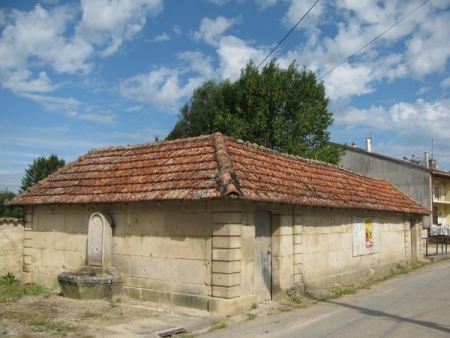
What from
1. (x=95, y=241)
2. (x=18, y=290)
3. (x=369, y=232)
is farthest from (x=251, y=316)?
(x=369, y=232)

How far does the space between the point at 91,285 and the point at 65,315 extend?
57.7 inches

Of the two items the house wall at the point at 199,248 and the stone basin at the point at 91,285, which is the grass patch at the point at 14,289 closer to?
the house wall at the point at 199,248

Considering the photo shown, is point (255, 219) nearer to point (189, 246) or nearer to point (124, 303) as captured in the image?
point (189, 246)

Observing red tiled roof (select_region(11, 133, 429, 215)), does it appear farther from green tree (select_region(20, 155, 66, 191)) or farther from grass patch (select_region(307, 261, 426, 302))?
green tree (select_region(20, 155, 66, 191))

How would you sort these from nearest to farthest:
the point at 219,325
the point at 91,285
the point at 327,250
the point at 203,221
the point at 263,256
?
the point at 219,325 → the point at 203,221 → the point at 91,285 → the point at 263,256 → the point at 327,250

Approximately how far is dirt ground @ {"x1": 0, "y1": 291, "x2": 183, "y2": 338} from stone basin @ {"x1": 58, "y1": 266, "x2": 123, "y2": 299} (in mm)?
163

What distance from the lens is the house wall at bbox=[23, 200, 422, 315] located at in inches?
395

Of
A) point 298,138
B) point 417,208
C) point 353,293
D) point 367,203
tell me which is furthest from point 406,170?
point 353,293

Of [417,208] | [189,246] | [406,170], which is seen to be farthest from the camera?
[406,170]

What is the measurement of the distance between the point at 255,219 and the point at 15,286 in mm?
7474

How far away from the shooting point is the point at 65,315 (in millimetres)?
9492

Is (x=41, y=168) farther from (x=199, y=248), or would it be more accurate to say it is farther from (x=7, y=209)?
(x=199, y=248)

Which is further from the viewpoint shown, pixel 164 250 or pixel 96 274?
pixel 96 274

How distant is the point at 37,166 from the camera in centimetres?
3616
